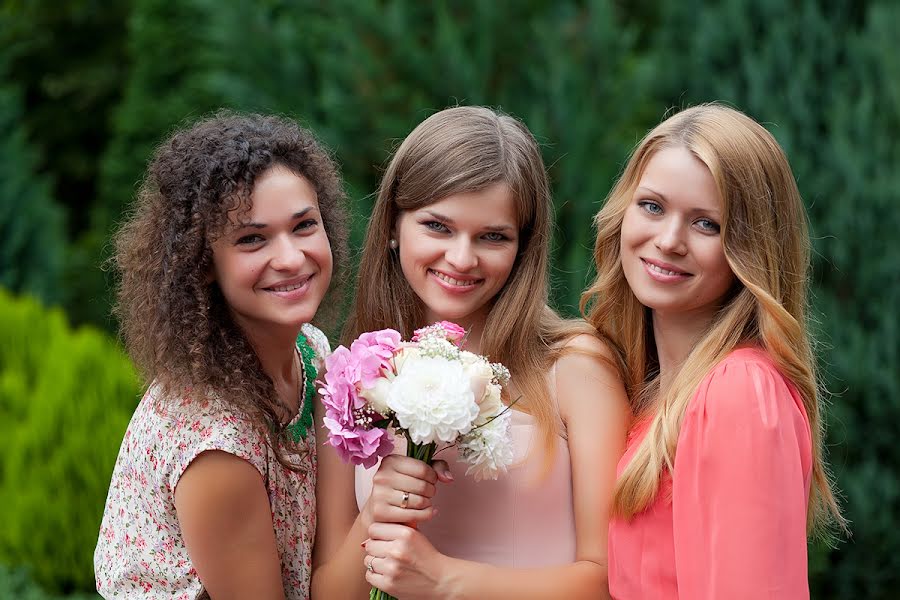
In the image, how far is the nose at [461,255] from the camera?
3.15 m

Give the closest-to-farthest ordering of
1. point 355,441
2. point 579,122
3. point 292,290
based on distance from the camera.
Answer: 1. point 355,441
2. point 292,290
3. point 579,122

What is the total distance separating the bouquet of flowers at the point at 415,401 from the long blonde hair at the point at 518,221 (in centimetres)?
44

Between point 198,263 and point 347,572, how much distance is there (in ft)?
3.31

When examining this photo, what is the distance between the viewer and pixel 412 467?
2852 millimetres

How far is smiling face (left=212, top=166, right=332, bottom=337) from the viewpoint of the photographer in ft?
9.94

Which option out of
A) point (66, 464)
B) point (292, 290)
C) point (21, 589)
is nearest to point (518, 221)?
A: point (292, 290)

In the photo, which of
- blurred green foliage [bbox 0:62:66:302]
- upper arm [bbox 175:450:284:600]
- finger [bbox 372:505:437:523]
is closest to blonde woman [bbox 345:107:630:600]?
finger [bbox 372:505:437:523]

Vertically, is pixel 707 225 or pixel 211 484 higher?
pixel 707 225

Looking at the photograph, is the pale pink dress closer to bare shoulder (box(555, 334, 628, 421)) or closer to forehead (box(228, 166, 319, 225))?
bare shoulder (box(555, 334, 628, 421))

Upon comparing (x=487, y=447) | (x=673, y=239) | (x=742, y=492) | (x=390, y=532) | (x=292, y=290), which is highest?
(x=673, y=239)

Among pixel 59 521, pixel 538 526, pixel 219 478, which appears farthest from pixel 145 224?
pixel 59 521

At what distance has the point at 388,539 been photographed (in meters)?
2.92

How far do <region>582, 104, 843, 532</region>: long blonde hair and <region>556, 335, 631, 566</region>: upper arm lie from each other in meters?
0.12

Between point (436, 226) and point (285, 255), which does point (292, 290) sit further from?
point (436, 226)
